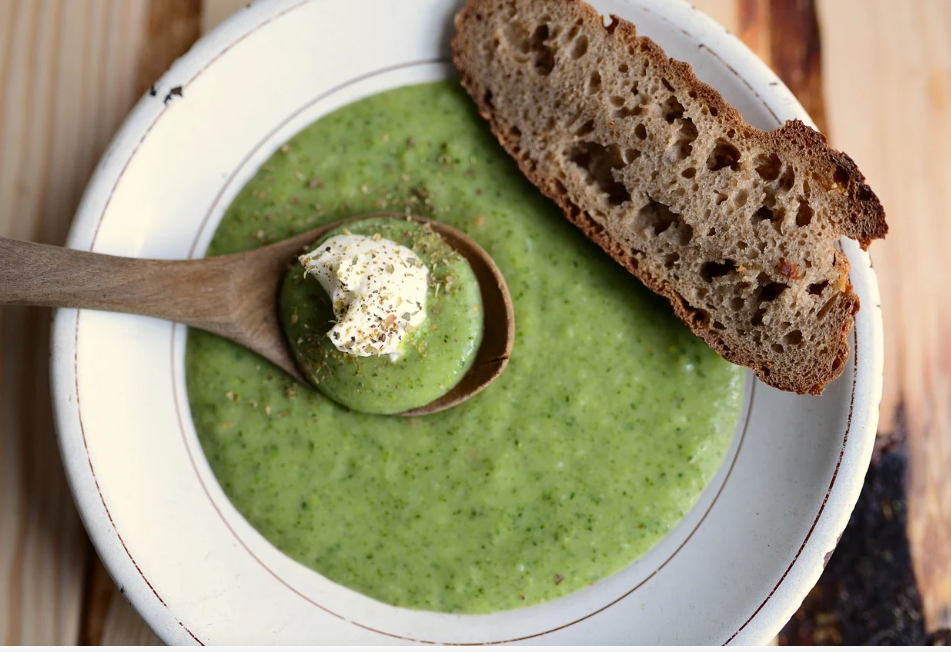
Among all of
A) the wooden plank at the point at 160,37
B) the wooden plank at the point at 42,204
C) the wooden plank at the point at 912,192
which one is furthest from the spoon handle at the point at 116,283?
the wooden plank at the point at 912,192

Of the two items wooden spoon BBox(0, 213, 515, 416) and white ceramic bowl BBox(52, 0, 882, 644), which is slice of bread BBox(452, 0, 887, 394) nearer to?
white ceramic bowl BBox(52, 0, 882, 644)

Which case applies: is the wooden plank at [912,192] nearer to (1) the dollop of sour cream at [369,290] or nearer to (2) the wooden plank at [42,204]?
(1) the dollop of sour cream at [369,290]

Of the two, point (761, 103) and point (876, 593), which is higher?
point (761, 103)

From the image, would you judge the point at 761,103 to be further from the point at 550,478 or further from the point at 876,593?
the point at 876,593

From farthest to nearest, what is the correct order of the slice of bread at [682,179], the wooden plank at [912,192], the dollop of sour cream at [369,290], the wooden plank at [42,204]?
the wooden plank at [912,192] < the wooden plank at [42,204] < the slice of bread at [682,179] < the dollop of sour cream at [369,290]

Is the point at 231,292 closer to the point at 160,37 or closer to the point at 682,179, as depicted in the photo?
the point at 160,37

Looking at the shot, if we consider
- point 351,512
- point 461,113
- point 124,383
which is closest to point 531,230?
point 461,113

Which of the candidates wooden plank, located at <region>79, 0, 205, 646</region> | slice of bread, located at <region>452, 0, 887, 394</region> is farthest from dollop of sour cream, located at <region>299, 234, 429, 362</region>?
wooden plank, located at <region>79, 0, 205, 646</region>
